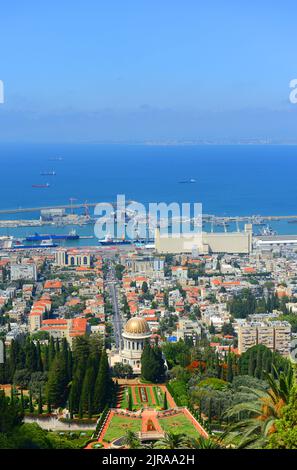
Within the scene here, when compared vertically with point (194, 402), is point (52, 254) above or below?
above

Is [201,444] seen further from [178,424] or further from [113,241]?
[113,241]

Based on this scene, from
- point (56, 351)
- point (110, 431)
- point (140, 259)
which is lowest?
point (110, 431)

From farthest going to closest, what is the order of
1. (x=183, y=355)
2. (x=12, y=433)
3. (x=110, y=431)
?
(x=183, y=355) → (x=110, y=431) → (x=12, y=433)

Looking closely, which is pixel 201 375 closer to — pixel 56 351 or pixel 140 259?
pixel 56 351

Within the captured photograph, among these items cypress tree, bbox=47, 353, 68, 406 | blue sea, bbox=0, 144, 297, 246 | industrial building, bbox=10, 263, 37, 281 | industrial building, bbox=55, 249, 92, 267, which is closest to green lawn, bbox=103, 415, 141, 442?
cypress tree, bbox=47, 353, 68, 406

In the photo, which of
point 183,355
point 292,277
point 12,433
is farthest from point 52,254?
point 12,433

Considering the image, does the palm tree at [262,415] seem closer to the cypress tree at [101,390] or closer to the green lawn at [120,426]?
the green lawn at [120,426]

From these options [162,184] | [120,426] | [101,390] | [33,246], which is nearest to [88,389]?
[101,390]
